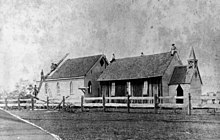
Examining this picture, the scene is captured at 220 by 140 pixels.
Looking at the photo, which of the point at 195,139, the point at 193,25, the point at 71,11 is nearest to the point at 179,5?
the point at 193,25

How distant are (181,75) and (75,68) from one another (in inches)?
326

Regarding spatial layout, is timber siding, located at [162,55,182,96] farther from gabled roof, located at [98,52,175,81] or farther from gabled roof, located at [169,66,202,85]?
gabled roof, located at [98,52,175,81]

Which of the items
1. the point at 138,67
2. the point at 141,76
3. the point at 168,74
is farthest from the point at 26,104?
the point at 168,74

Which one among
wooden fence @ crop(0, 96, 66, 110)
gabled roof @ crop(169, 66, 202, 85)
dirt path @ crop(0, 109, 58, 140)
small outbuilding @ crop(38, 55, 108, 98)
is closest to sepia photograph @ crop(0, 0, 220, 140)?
dirt path @ crop(0, 109, 58, 140)

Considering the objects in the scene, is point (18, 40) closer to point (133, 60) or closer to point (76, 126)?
point (76, 126)

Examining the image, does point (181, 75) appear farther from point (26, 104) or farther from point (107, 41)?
point (107, 41)

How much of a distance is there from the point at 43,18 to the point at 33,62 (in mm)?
1726

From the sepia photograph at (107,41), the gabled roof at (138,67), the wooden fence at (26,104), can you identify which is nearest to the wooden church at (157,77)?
the gabled roof at (138,67)

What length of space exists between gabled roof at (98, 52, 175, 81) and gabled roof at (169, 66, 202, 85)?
35.1 inches

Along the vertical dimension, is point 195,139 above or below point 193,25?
below

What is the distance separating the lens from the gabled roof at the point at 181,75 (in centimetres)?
1995

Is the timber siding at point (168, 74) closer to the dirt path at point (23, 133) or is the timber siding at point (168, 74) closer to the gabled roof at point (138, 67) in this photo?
the gabled roof at point (138, 67)

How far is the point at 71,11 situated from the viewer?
35.1ft

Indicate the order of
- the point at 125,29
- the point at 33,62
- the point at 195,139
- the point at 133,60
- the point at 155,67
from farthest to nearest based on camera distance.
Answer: the point at 133,60 < the point at 155,67 < the point at 33,62 < the point at 125,29 < the point at 195,139
